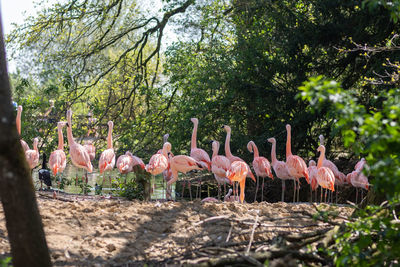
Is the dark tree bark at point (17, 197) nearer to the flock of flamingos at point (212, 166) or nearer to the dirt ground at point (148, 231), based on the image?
the dirt ground at point (148, 231)

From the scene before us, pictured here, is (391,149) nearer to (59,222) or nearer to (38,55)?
(59,222)

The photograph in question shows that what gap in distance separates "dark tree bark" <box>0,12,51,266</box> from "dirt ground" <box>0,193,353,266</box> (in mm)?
880

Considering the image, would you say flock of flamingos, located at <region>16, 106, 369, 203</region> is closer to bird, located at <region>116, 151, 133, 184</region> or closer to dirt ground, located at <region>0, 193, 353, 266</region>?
bird, located at <region>116, 151, 133, 184</region>

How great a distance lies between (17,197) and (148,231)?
2.08 m

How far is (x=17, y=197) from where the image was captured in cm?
322

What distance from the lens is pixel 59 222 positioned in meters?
5.10

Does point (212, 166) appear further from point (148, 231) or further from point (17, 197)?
point (17, 197)

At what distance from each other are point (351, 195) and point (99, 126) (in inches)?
271

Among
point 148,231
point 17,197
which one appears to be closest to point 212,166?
point 148,231

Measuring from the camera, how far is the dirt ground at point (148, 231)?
426 centimetres

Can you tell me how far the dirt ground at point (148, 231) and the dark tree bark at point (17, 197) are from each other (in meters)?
0.88

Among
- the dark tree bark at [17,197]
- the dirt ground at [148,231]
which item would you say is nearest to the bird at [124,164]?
the dirt ground at [148,231]

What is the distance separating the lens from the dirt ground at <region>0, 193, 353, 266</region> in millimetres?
4262

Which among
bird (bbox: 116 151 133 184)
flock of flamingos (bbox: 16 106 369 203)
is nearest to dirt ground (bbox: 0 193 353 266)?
flock of flamingos (bbox: 16 106 369 203)
